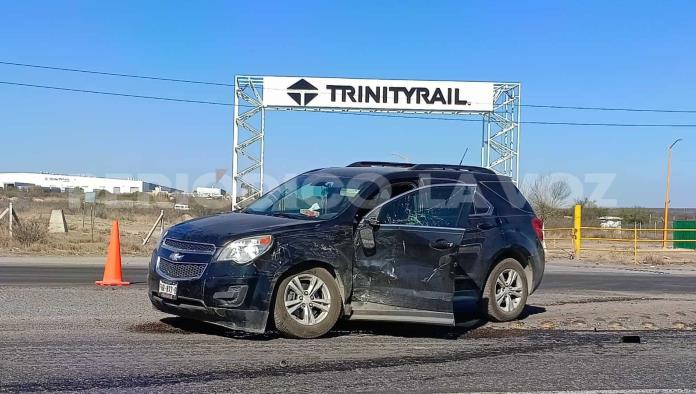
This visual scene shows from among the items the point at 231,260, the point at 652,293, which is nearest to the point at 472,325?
the point at 231,260

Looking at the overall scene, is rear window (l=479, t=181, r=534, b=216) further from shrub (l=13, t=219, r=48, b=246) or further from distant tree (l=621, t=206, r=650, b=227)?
distant tree (l=621, t=206, r=650, b=227)

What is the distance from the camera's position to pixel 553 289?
43.0 ft

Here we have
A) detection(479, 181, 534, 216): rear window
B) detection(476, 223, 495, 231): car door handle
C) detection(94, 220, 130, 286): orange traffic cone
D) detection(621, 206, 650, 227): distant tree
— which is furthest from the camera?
detection(621, 206, 650, 227): distant tree

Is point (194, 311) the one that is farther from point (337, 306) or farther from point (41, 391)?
point (41, 391)

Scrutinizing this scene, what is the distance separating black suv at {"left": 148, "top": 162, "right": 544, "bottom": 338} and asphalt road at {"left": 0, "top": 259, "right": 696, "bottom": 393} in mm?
325

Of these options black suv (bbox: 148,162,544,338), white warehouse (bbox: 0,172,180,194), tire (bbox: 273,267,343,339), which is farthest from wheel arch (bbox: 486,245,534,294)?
white warehouse (bbox: 0,172,180,194)

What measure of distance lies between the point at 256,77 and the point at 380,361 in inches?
882

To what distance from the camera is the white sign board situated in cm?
2705

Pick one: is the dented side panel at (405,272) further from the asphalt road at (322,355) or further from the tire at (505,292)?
the tire at (505,292)

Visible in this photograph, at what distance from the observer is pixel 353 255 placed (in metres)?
7.27

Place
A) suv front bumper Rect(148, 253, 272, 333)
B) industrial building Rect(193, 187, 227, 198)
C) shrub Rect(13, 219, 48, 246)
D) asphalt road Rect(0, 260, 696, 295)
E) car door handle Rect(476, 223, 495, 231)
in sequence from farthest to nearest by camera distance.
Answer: industrial building Rect(193, 187, 227, 198), shrub Rect(13, 219, 48, 246), asphalt road Rect(0, 260, 696, 295), car door handle Rect(476, 223, 495, 231), suv front bumper Rect(148, 253, 272, 333)

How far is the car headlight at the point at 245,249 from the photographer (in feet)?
22.0

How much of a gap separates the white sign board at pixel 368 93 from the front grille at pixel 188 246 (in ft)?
66.5

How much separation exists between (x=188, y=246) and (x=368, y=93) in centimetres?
2084
